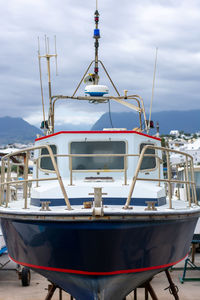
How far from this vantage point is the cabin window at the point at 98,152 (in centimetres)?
790

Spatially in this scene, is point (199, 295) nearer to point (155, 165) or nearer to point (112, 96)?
point (155, 165)

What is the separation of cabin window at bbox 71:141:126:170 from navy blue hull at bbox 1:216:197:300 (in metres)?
2.13

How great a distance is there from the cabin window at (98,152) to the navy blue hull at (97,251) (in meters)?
2.13

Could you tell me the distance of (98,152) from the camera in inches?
317

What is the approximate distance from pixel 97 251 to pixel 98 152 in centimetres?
286

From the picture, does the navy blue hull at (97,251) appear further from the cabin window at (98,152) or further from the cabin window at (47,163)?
the cabin window at (47,163)

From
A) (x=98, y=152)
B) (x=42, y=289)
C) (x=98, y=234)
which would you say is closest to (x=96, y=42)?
(x=98, y=152)

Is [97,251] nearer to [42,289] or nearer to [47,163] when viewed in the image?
[47,163]

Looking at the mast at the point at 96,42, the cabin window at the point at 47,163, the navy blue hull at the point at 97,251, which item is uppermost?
the mast at the point at 96,42

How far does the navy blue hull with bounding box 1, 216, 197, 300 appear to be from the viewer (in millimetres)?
5469

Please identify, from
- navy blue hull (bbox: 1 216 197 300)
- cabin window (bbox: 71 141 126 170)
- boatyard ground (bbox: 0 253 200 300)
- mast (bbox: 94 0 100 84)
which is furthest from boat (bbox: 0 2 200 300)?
mast (bbox: 94 0 100 84)

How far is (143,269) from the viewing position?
5.80 m

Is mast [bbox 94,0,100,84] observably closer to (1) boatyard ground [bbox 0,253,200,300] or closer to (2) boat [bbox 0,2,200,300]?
(2) boat [bbox 0,2,200,300]

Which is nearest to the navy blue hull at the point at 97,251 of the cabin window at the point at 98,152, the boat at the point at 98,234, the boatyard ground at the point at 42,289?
the boat at the point at 98,234
